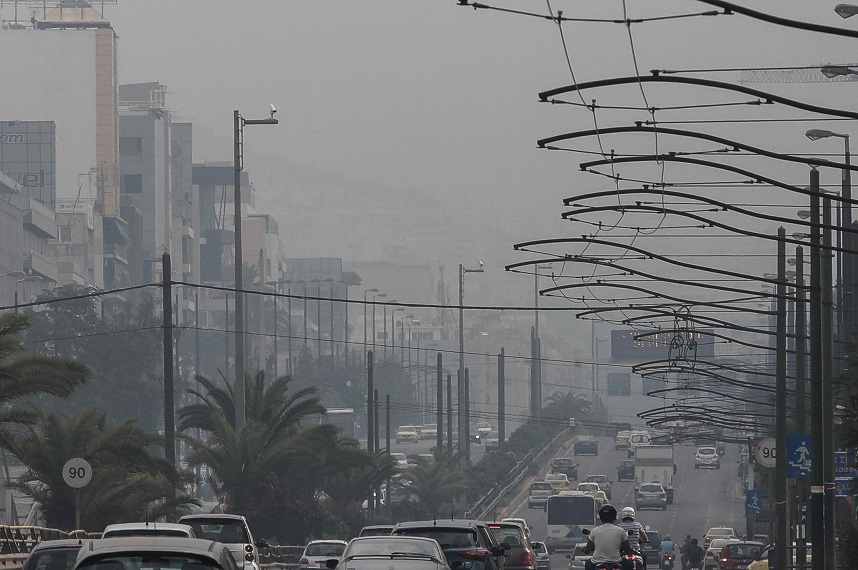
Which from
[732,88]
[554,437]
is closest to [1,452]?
[732,88]

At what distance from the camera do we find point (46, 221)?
15425cm

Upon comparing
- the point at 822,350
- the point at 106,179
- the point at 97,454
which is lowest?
the point at 97,454

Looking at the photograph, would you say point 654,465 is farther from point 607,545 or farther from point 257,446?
point 607,545

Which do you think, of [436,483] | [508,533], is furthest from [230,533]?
[436,483]

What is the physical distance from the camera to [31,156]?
6909 inches

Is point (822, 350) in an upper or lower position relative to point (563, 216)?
lower

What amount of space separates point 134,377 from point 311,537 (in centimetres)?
5714

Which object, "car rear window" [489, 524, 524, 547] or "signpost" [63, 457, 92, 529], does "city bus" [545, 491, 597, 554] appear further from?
"car rear window" [489, 524, 524, 547]

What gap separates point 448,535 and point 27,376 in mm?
15584

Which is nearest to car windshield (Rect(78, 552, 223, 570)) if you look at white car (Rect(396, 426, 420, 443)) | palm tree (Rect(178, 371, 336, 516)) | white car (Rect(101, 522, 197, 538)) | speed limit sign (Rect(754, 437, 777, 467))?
white car (Rect(101, 522, 197, 538))

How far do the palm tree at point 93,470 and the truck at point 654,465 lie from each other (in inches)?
2540

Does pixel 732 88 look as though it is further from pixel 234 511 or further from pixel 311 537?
pixel 311 537

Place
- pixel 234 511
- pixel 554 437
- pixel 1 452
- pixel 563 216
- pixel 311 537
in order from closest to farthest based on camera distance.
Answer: pixel 563 216 → pixel 234 511 → pixel 311 537 → pixel 1 452 → pixel 554 437

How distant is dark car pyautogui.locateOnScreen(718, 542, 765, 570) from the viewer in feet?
152
